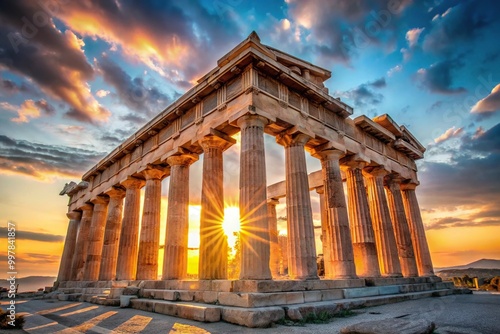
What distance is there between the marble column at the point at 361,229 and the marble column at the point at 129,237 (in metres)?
14.6

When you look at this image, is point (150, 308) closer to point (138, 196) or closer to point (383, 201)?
point (138, 196)

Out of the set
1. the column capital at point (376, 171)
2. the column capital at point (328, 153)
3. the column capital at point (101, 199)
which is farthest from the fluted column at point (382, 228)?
A: the column capital at point (101, 199)

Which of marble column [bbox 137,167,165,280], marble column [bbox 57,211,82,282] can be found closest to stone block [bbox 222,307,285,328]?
marble column [bbox 137,167,165,280]

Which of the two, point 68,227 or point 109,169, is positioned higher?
point 109,169

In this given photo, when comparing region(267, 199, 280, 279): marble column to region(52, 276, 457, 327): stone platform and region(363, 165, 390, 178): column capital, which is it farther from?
region(52, 276, 457, 327): stone platform

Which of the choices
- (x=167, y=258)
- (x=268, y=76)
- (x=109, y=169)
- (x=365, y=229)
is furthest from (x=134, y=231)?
(x=365, y=229)

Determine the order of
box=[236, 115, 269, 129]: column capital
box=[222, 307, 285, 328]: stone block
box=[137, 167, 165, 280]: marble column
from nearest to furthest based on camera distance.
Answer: box=[222, 307, 285, 328]: stone block < box=[236, 115, 269, 129]: column capital < box=[137, 167, 165, 280]: marble column

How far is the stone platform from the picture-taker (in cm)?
779

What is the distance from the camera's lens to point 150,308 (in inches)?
400

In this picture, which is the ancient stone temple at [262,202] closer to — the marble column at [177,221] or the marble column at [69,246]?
the marble column at [177,221]

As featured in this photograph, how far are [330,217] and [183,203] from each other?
839 centimetres

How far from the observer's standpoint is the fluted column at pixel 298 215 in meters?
12.3

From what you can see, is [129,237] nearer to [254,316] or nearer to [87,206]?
[87,206]

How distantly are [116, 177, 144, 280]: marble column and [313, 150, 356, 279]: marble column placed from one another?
1319 cm
